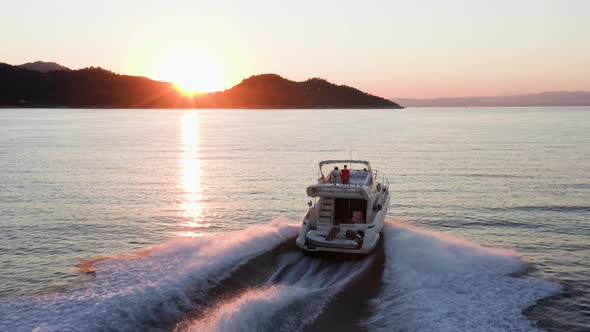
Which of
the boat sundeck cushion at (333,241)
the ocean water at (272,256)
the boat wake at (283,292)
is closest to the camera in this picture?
the boat wake at (283,292)

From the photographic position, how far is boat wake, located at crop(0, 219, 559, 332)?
14102 millimetres

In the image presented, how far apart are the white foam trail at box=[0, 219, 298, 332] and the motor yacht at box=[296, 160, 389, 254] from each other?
6.73ft

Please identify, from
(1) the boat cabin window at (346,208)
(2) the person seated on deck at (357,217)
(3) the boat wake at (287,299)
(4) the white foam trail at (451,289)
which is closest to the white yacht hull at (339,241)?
(3) the boat wake at (287,299)

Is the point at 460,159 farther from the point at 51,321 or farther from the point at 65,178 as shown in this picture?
the point at 51,321

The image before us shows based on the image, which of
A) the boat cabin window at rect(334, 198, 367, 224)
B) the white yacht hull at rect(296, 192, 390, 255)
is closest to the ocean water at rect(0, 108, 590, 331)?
the white yacht hull at rect(296, 192, 390, 255)

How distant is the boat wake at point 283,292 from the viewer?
46.3ft

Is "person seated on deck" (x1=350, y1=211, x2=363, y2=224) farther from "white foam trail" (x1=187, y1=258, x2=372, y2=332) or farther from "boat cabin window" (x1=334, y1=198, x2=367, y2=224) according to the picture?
"white foam trail" (x1=187, y1=258, x2=372, y2=332)

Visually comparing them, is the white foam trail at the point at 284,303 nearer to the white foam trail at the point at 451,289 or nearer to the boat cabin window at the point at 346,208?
the white foam trail at the point at 451,289

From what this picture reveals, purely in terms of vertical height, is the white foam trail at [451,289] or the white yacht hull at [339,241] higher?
the white yacht hull at [339,241]

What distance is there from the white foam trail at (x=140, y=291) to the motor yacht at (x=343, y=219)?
2052mm

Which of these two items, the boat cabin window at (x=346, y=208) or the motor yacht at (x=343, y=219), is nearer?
the motor yacht at (x=343, y=219)

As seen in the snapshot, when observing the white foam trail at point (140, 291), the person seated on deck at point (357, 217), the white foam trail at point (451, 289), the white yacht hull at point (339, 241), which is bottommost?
the white foam trail at point (451, 289)

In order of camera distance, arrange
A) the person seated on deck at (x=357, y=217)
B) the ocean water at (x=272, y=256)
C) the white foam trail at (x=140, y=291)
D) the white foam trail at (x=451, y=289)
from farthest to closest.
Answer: the person seated on deck at (x=357, y=217), the ocean water at (x=272, y=256), the white foam trail at (x=451, y=289), the white foam trail at (x=140, y=291)

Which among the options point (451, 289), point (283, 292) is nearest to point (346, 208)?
point (451, 289)
